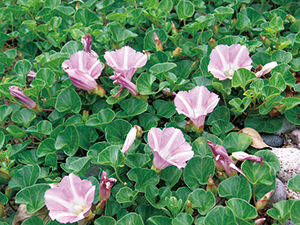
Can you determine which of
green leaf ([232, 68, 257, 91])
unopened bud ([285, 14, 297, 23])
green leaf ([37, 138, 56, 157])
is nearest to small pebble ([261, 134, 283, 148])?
green leaf ([232, 68, 257, 91])

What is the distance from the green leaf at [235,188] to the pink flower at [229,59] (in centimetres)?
71

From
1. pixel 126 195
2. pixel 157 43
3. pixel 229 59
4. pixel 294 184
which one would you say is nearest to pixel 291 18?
pixel 229 59

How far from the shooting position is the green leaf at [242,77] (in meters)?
1.89

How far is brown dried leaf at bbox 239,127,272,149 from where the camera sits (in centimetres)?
182

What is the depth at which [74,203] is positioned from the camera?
1.54m

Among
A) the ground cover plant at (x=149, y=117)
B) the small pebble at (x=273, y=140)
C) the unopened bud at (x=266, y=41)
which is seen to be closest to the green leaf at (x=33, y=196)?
the ground cover plant at (x=149, y=117)

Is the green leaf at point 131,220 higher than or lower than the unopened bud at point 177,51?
lower

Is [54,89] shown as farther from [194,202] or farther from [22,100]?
[194,202]

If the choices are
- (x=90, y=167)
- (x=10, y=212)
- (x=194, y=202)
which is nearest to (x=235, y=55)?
(x=194, y=202)

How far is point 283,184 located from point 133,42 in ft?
5.04

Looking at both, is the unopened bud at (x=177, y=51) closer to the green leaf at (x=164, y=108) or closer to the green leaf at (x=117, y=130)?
the green leaf at (x=164, y=108)

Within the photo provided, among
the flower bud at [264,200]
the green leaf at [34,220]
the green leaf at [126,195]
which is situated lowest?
the green leaf at [34,220]

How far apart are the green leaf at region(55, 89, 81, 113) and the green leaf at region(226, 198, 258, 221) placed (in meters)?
1.10

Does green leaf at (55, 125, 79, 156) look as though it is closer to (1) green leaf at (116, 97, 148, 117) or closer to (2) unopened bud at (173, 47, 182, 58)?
(1) green leaf at (116, 97, 148, 117)
